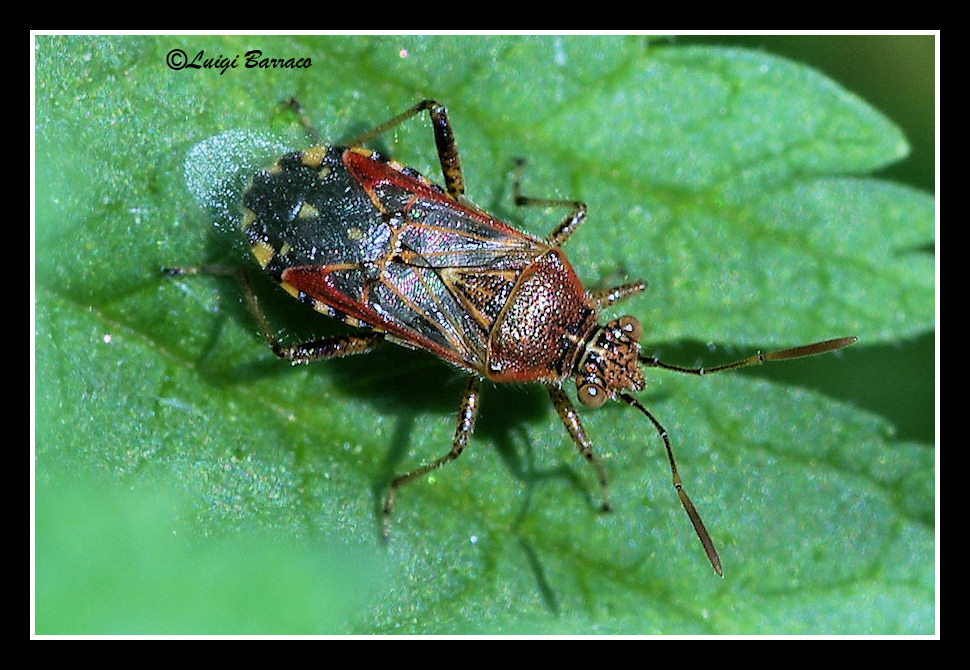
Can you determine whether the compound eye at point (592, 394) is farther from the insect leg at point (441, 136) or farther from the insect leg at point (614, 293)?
the insect leg at point (441, 136)

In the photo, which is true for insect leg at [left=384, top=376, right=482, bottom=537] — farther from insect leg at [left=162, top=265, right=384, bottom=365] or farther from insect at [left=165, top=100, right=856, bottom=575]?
insect leg at [left=162, top=265, right=384, bottom=365]

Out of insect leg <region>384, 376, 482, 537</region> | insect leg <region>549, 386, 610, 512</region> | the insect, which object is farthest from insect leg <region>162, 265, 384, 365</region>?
insect leg <region>549, 386, 610, 512</region>

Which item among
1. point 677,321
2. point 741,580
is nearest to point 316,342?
Answer: point 677,321

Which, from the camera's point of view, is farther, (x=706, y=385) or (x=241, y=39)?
(x=706, y=385)

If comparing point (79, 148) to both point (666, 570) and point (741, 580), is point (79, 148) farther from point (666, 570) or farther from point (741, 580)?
point (741, 580)

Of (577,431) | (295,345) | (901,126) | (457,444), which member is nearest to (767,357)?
(577,431)

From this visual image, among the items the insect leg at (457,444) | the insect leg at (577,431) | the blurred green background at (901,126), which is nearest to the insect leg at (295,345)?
the insect leg at (457,444)

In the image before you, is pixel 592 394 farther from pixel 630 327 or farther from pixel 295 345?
pixel 295 345
